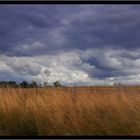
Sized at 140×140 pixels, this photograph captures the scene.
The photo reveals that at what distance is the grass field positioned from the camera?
7.61m

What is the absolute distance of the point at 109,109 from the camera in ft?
26.6

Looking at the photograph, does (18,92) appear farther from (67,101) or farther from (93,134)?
(93,134)

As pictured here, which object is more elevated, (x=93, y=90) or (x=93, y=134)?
(x=93, y=90)

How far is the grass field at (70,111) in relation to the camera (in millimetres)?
7605

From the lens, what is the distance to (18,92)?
8.86 meters

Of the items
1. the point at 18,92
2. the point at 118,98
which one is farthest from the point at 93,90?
the point at 18,92

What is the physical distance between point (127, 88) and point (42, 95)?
1.28m

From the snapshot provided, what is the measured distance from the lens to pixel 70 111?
26.4ft

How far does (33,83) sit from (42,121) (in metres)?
1.06
